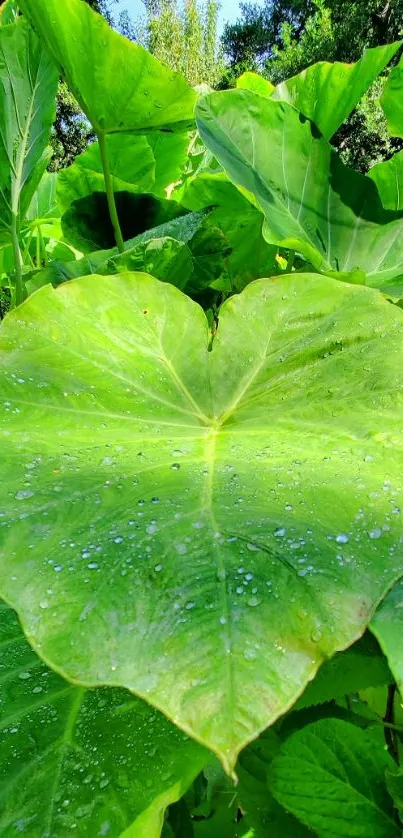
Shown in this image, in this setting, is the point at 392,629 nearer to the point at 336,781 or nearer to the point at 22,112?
the point at 336,781

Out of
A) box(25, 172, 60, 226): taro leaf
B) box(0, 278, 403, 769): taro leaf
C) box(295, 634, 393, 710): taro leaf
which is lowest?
box(295, 634, 393, 710): taro leaf

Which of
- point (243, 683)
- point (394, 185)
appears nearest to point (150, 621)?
point (243, 683)

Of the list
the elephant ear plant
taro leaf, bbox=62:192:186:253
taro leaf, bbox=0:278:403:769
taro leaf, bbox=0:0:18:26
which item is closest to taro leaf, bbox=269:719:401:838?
the elephant ear plant

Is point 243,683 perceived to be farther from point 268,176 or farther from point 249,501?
point 268,176

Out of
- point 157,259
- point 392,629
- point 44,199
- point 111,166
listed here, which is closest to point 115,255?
point 157,259

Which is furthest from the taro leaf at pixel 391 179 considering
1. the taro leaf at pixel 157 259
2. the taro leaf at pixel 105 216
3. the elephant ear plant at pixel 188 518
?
the taro leaf at pixel 157 259

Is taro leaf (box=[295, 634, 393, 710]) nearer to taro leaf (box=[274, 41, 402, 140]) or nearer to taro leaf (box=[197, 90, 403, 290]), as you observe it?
taro leaf (box=[197, 90, 403, 290])
